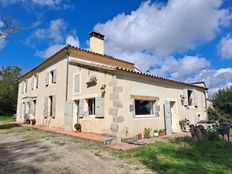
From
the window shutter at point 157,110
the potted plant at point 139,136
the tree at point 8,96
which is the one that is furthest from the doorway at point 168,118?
the tree at point 8,96

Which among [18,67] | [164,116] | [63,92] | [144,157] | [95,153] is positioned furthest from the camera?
[18,67]

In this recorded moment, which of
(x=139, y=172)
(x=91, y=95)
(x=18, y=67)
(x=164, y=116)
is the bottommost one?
(x=139, y=172)

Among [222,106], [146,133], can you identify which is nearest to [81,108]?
[146,133]

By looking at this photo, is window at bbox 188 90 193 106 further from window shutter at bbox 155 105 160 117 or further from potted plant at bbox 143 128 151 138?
potted plant at bbox 143 128 151 138

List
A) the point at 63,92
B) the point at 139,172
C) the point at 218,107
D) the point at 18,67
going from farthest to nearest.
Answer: the point at 18,67, the point at 218,107, the point at 63,92, the point at 139,172

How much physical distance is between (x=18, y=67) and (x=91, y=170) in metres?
38.0

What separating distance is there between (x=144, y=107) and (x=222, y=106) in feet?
36.2

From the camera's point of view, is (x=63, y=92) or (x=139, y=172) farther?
(x=63, y=92)

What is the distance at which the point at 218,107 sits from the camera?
1820cm

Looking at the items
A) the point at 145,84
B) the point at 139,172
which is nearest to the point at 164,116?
the point at 145,84

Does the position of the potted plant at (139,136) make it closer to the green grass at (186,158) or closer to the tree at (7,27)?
the green grass at (186,158)

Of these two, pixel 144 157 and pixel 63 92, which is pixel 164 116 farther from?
pixel 63 92

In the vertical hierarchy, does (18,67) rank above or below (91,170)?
above

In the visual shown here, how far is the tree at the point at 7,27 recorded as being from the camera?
8.48 meters
